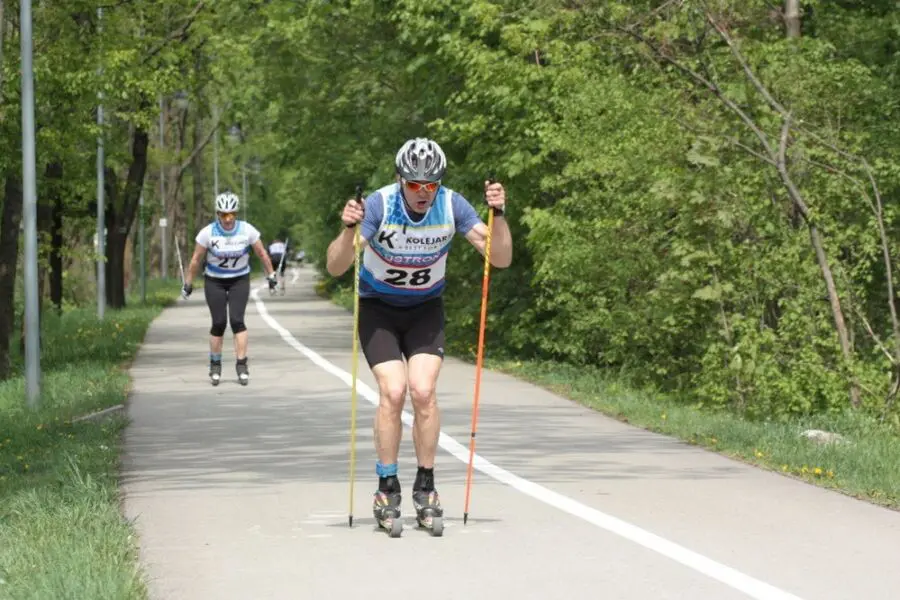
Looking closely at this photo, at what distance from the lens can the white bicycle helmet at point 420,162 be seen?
8719 millimetres

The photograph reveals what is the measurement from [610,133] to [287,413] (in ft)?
20.2

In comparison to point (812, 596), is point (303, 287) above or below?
below

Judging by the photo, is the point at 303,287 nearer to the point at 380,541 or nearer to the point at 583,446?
the point at 583,446

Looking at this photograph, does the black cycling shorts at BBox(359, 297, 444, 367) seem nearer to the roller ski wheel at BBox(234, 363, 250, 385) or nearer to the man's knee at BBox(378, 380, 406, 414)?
the man's knee at BBox(378, 380, 406, 414)

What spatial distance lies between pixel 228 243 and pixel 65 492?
9.14 metres

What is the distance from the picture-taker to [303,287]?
228ft

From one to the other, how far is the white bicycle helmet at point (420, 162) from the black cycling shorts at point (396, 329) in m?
0.74

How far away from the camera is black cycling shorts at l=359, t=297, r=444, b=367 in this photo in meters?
9.20

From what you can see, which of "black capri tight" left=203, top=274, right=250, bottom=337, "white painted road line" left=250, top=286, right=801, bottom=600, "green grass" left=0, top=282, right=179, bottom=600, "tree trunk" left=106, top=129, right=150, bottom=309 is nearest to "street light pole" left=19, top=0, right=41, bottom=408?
"green grass" left=0, top=282, right=179, bottom=600

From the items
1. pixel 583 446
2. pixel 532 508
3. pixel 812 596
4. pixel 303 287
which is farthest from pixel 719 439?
pixel 303 287

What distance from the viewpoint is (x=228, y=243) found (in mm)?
18984

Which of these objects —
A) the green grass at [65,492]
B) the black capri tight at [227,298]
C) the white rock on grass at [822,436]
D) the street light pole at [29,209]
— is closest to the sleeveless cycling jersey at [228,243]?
the black capri tight at [227,298]

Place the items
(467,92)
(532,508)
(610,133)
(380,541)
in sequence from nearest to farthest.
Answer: (380,541)
(532,508)
(610,133)
(467,92)

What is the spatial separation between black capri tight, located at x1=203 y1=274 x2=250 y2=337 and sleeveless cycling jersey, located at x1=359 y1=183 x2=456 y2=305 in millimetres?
10486
